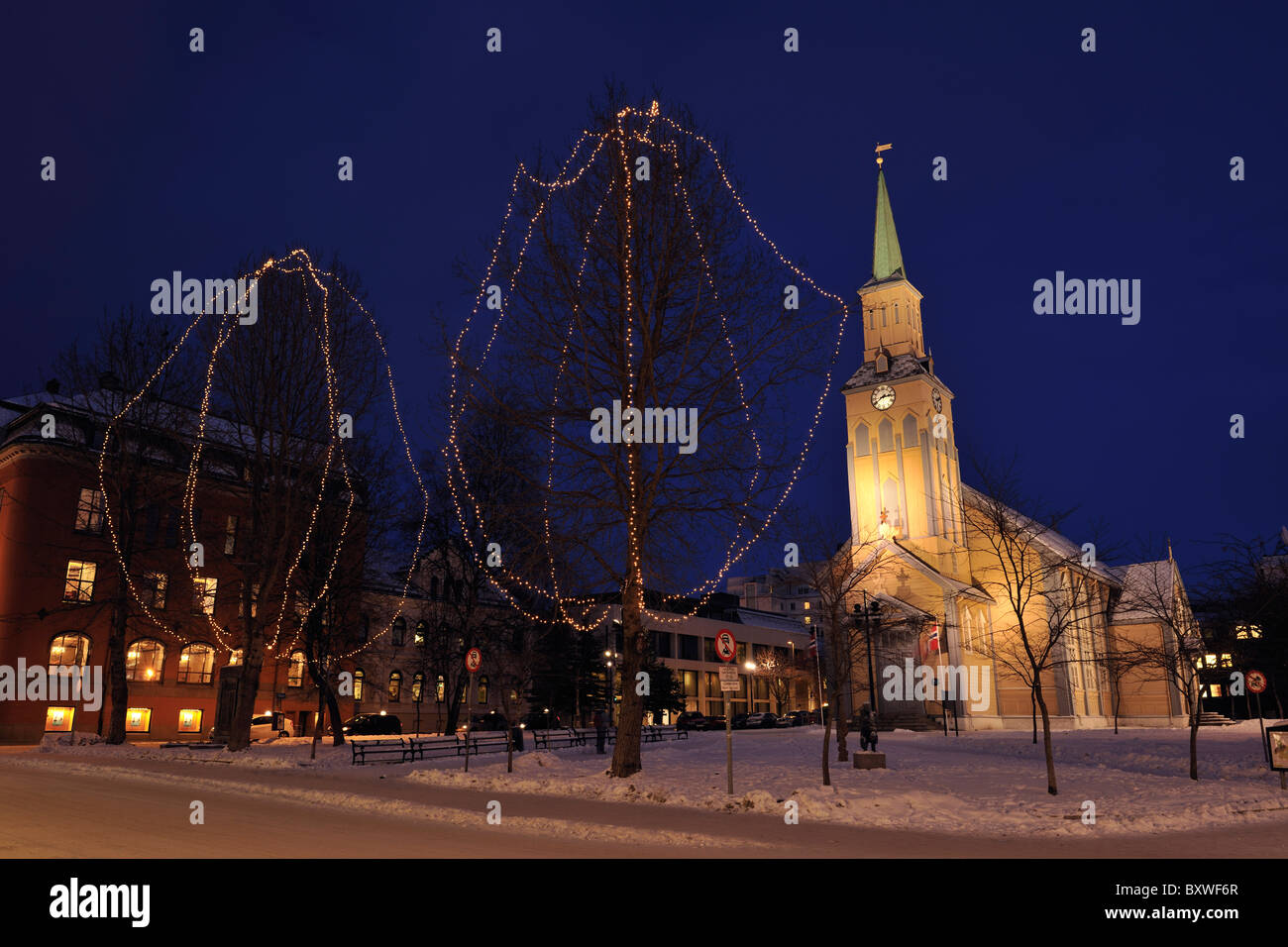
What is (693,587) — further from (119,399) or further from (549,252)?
(119,399)

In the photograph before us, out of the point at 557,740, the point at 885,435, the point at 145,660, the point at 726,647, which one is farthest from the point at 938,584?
the point at 145,660

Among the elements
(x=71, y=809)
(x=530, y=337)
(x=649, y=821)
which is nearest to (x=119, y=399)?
(x=530, y=337)

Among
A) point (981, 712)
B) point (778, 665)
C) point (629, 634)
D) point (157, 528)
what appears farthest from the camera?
point (778, 665)

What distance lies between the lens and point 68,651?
1612 inches

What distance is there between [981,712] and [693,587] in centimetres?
3450

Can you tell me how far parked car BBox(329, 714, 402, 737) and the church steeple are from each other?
37146 millimetres

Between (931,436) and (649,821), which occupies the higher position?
(931,436)

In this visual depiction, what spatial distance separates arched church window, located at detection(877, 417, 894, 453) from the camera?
56.8 m

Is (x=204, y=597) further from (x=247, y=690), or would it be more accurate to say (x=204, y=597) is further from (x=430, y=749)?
(x=430, y=749)

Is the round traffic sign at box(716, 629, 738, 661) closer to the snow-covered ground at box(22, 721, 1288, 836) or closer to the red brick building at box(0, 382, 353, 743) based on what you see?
the snow-covered ground at box(22, 721, 1288, 836)

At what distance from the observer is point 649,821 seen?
44.2 feet

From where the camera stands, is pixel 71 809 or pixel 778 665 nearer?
pixel 71 809

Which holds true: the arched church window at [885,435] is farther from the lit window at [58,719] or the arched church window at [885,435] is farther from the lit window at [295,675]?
the lit window at [58,719]

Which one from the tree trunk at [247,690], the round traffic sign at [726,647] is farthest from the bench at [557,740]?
the round traffic sign at [726,647]
